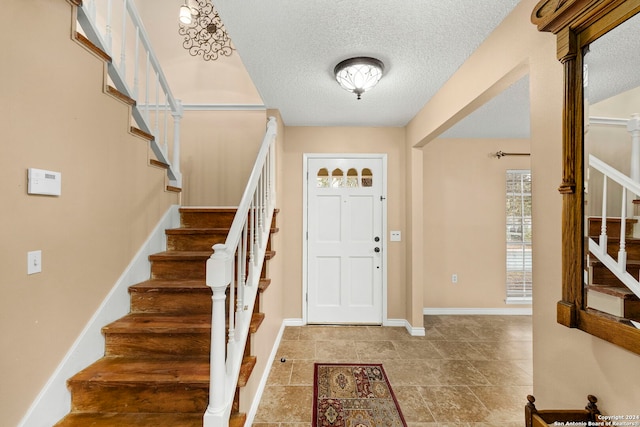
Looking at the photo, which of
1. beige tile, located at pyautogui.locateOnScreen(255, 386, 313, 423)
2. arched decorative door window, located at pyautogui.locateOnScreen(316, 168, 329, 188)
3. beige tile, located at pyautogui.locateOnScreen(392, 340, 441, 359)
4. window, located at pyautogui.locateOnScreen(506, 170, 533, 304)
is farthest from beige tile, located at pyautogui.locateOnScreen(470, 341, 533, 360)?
arched decorative door window, located at pyautogui.locateOnScreen(316, 168, 329, 188)

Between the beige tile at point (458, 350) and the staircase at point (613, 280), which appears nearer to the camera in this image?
the staircase at point (613, 280)

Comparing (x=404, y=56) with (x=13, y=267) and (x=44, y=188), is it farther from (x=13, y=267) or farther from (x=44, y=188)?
(x=13, y=267)

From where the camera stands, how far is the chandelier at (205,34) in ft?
10.9

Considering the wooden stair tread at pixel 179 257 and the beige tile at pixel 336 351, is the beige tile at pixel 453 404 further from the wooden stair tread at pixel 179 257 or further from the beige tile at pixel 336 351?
the wooden stair tread at pixel 179 257

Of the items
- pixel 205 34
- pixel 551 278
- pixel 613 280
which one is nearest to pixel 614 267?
pixel 613 280

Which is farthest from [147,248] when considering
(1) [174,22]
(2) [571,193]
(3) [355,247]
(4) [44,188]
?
(1) [174,22]

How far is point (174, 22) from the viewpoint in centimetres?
372

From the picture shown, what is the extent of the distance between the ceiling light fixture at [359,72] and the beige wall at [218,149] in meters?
1.69

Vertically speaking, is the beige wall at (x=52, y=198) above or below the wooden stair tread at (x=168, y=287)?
above

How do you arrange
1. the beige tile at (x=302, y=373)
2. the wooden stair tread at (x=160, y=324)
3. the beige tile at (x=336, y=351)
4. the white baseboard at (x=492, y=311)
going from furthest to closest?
the white baseboard at (x=492, y=311) < the beige tile at (x=336, y=351) < the beige tile at (x=302, y=373) < the wooden stair tread at (x=160, y=324)

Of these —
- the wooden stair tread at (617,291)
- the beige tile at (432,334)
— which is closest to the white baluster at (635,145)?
the wooden stair tread at (617,291)

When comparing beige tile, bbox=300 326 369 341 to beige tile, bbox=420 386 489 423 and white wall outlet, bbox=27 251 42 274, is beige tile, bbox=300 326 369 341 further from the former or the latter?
white wall outlet, bbox=27 251 42 274

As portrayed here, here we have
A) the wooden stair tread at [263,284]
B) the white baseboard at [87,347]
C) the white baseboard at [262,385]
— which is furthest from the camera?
the wooden stair tread at [263,284]

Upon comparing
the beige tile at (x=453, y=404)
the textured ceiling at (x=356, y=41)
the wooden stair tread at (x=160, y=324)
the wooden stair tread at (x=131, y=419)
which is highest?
the textured ceiling at (x=356, y=41)
